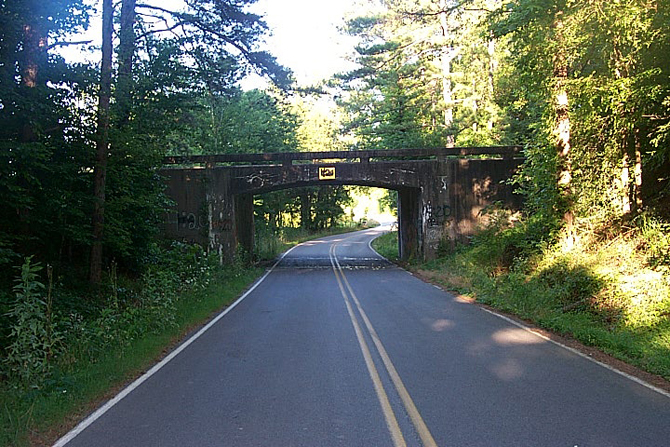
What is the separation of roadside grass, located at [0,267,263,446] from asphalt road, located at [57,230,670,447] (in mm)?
A: 251

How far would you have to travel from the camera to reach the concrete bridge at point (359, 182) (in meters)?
25.6

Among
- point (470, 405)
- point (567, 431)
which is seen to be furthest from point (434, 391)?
point (567, 431)

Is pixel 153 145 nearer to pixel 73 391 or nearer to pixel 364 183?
pixel 73 391

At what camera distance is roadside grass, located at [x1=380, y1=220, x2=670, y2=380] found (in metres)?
9.22

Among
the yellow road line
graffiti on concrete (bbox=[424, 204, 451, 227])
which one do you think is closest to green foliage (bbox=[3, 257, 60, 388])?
the yellow road line

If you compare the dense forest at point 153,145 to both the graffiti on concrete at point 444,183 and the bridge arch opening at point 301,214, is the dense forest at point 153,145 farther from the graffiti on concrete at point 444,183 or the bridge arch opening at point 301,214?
the bridge arch opening at point 301,214

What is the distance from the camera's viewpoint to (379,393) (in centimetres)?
675

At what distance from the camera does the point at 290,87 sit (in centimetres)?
2050

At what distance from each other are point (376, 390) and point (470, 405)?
115cm

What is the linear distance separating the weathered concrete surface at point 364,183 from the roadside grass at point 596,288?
7407 millimetres

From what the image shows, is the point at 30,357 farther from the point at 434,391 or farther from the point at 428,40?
the point at 428,40

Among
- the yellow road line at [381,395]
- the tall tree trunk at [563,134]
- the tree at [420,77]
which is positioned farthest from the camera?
the tree at [420,77]

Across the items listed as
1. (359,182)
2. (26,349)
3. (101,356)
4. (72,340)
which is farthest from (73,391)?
(359,182)

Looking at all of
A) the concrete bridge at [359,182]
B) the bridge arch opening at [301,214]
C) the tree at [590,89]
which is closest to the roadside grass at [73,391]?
the tree at [590,89]
